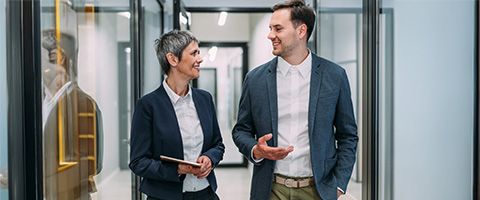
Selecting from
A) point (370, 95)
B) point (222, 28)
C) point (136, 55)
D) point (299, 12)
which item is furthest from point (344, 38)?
point (222, 28)

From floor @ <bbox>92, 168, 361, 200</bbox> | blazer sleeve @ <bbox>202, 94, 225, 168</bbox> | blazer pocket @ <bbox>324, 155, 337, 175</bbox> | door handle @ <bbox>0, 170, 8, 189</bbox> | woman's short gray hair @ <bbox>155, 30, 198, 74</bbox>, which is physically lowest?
floor @ <bbox>92, 168, 361, 200</bbox>

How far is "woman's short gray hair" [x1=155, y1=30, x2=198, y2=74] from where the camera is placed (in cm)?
150

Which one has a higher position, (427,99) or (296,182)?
(427,99)

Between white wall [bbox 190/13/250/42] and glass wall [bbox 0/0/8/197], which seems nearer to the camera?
glass wall [bbox 0/0/8/197]

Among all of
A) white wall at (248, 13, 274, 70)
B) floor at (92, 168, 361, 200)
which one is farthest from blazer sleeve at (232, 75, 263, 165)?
white wall at (248, 13, 274, 70)

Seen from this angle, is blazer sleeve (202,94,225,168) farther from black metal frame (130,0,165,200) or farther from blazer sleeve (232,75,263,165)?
black metal frame (130,0,165,200)

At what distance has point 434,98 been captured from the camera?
218cm

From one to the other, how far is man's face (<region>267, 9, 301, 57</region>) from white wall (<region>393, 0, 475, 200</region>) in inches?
39.4

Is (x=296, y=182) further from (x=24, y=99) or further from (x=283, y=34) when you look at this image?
(x=24, y=99)

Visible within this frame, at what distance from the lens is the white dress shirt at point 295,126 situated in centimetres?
144

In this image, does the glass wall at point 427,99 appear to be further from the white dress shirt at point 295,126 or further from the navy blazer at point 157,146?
the navy blazer at point 157,146

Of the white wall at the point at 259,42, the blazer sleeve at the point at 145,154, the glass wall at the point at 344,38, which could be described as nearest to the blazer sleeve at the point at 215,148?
the blazer sleeve at the point at 145,154

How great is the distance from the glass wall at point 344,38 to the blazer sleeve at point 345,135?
1.24 metres

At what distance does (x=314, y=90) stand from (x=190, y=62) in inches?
16.1
